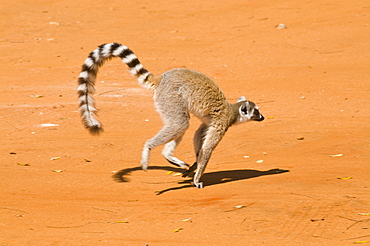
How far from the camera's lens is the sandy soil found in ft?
20.7

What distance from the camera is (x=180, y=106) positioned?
800cm

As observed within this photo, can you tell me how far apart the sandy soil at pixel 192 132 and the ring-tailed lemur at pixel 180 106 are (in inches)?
20.8

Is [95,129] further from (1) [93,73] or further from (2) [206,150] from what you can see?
(2) [206,150]

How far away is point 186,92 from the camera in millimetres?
8055

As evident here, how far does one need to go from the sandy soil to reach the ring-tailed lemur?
53 cm

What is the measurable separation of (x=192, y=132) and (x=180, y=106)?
2497 millimetres

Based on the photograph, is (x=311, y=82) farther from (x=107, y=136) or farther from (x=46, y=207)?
(x=46, y=207)

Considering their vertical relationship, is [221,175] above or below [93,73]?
below

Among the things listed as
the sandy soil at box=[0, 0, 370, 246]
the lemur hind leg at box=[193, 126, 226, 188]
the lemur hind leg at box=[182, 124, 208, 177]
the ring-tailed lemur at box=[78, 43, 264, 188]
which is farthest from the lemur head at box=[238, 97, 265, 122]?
the sandy soil at box=[0, 0, 370, 246]

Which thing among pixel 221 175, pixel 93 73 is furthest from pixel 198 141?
pixel 93 73

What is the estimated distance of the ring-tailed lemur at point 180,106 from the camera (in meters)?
7.95

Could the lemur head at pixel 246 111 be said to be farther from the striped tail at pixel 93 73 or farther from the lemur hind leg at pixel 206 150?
the striped tail at pixel 93 73

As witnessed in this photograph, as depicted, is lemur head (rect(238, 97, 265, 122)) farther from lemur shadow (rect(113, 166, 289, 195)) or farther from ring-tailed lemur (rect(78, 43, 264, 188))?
lemur shadow (rect(113, 166, 289, 195))

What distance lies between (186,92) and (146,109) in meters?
3.74
